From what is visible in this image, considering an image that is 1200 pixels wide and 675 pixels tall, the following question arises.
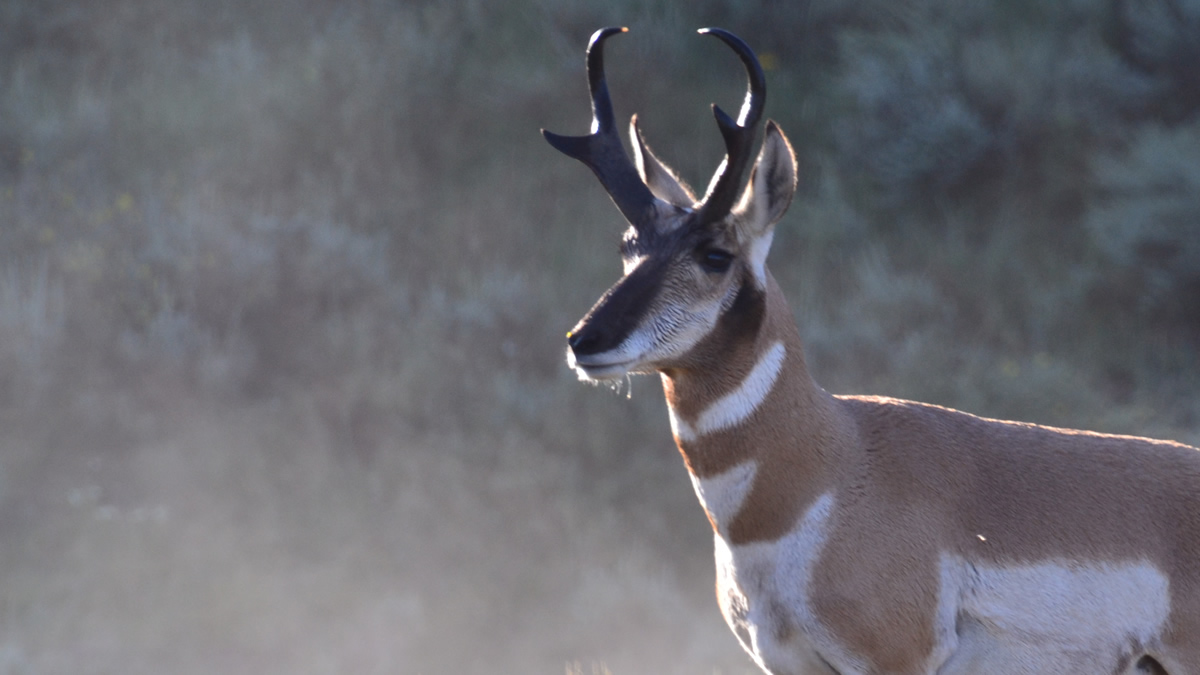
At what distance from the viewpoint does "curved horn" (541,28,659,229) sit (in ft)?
12.8

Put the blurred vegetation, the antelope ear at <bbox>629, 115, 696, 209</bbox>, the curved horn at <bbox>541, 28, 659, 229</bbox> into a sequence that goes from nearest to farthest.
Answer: the curved horn at <bbox>541, 28, 659, 229</bbox>
the antelope ear at <bbox>629, 115, 696, 209</bbox>
the blurred vegetation

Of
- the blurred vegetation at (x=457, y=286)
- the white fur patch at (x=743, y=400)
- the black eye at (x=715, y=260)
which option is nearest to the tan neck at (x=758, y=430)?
the white fur patch at (x=743, y=400)

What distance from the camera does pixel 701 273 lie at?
3648 mm

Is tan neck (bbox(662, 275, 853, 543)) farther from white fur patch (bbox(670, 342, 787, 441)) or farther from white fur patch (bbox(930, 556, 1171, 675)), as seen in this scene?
white fur patch (bbox(930, 556, 1171, 675))

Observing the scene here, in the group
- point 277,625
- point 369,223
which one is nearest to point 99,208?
point 369,223

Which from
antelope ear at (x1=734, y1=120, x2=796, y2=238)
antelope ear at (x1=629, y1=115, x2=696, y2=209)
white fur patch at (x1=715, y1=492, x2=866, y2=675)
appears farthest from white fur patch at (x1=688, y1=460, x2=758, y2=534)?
antelope ear at (x1=629, y1=115, x2=696, y2=209)

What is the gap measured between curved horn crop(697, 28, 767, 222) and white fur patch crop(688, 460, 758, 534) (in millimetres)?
738

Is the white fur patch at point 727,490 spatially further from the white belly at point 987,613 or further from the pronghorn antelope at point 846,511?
the white belly at point 987,613

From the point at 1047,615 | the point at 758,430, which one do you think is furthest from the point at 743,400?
the point at 1047,615

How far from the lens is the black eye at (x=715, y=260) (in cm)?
366

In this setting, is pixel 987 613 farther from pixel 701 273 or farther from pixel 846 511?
pixel 701 273

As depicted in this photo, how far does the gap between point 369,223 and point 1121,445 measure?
8.43 meters

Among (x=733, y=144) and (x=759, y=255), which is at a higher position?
(x=733, y=144)

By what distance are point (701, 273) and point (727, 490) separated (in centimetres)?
64
